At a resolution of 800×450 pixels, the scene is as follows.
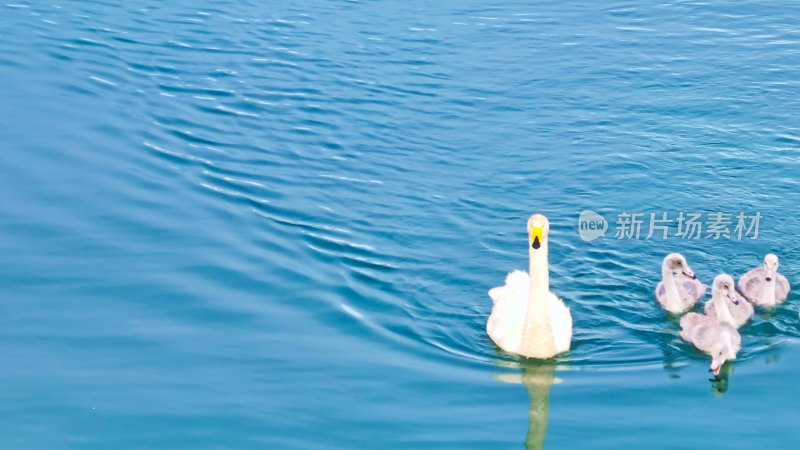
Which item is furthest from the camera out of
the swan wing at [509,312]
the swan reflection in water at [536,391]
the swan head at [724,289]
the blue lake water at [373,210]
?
the swan head at [724,289]

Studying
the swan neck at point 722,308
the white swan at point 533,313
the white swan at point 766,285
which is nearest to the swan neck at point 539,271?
the white swan at point 533,313

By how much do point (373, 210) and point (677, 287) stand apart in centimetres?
519

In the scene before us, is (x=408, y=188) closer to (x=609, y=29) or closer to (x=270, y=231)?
(x=270, y=231)

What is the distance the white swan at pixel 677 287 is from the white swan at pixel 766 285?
0.67 metres

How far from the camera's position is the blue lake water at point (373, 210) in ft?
44.5

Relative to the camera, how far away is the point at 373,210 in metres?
18.8

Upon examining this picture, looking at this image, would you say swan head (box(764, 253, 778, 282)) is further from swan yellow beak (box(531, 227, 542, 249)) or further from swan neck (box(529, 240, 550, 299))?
swan yellow beak (box(531, 227, 542, 249))

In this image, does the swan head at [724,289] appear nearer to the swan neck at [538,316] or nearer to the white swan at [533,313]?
the white swan at [533,313]

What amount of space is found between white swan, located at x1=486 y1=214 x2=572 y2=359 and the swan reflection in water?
0.19 meters

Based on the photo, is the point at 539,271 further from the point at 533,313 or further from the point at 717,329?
the point at 717,329

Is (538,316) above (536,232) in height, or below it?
below

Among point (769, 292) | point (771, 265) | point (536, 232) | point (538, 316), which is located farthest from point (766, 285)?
point (536, 232)

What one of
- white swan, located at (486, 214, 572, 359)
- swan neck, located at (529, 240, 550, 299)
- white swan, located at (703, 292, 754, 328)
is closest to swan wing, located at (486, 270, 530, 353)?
white swan, located at (486, 214, 572, 359)

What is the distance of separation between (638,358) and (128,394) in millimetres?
6101
